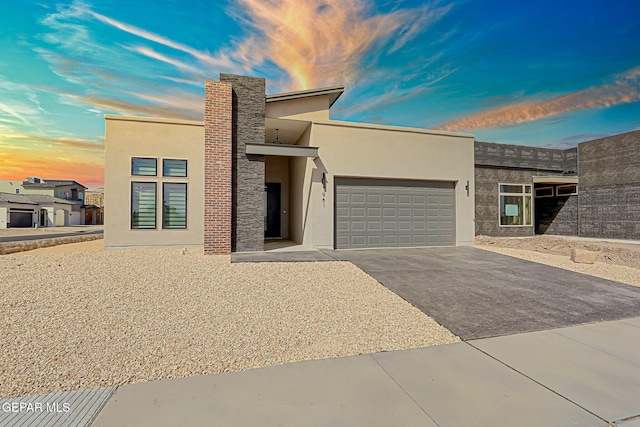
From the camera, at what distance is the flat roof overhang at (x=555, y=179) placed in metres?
16.2

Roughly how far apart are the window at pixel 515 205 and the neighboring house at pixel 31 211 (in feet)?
142

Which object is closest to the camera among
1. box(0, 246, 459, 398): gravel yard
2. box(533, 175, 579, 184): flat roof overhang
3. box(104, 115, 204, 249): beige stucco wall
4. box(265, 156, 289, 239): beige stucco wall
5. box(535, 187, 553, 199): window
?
box(0, 246, 459, 398): gravel yard

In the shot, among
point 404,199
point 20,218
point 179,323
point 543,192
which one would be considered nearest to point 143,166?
point 179,323

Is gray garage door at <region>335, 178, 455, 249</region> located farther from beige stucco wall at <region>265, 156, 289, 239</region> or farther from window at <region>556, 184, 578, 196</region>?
window at <region>556, 184, 578, 196</region>

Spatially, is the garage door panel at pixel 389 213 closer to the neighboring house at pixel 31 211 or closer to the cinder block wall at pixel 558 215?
the cinder block wall at pixel 558 215

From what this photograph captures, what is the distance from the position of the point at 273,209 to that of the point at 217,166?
5.04 metres

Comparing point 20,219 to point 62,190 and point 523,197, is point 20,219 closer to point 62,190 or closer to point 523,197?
point 62,190

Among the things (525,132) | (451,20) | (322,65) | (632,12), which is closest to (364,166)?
(322,65)

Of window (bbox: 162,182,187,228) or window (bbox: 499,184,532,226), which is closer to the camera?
window (bbox: 162,182,187,228)

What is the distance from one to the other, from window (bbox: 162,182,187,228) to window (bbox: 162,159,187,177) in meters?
0.39

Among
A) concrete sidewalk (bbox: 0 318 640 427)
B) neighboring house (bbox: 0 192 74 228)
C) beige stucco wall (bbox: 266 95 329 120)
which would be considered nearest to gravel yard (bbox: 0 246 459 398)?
concrete sidewalk (bbox: 0 318 640 427)

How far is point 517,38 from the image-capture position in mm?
13047

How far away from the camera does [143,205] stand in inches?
412

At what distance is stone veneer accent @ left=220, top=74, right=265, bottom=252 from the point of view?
935 centimetres
